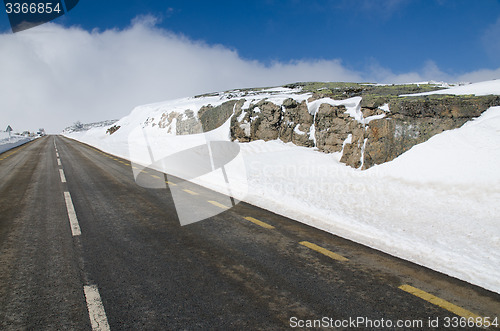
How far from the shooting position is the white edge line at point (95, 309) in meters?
2.67

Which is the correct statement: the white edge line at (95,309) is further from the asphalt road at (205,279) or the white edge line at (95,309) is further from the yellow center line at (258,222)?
the yellow center line at (258,222)

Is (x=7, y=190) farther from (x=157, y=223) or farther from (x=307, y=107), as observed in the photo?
(x=307, y=107)

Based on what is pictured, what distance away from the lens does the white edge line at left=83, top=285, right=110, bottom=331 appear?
2674 mm

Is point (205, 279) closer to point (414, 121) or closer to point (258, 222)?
point (258, 222)

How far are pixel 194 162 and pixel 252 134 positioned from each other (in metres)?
5.48

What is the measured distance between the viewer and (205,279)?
351 centimetres

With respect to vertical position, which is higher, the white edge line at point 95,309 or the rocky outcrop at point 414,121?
the rocky outcrop at point 414,121

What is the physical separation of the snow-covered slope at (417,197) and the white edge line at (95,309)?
3.73 metres

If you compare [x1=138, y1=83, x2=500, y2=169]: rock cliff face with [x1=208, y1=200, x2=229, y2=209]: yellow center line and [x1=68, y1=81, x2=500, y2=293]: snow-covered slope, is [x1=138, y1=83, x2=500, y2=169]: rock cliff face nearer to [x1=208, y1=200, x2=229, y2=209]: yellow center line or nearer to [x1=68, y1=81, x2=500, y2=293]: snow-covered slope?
[x1=68, y1=81, x2=500, y2=293]: snow-covered slope

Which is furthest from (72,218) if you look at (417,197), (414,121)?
(414,121)

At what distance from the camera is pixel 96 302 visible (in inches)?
119

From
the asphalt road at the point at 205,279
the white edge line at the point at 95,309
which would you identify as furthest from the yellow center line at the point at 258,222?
the white edge line at the point at 95,309

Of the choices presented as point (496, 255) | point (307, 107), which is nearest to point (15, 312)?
point (496, 255)

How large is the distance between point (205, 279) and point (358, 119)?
10.4 m
